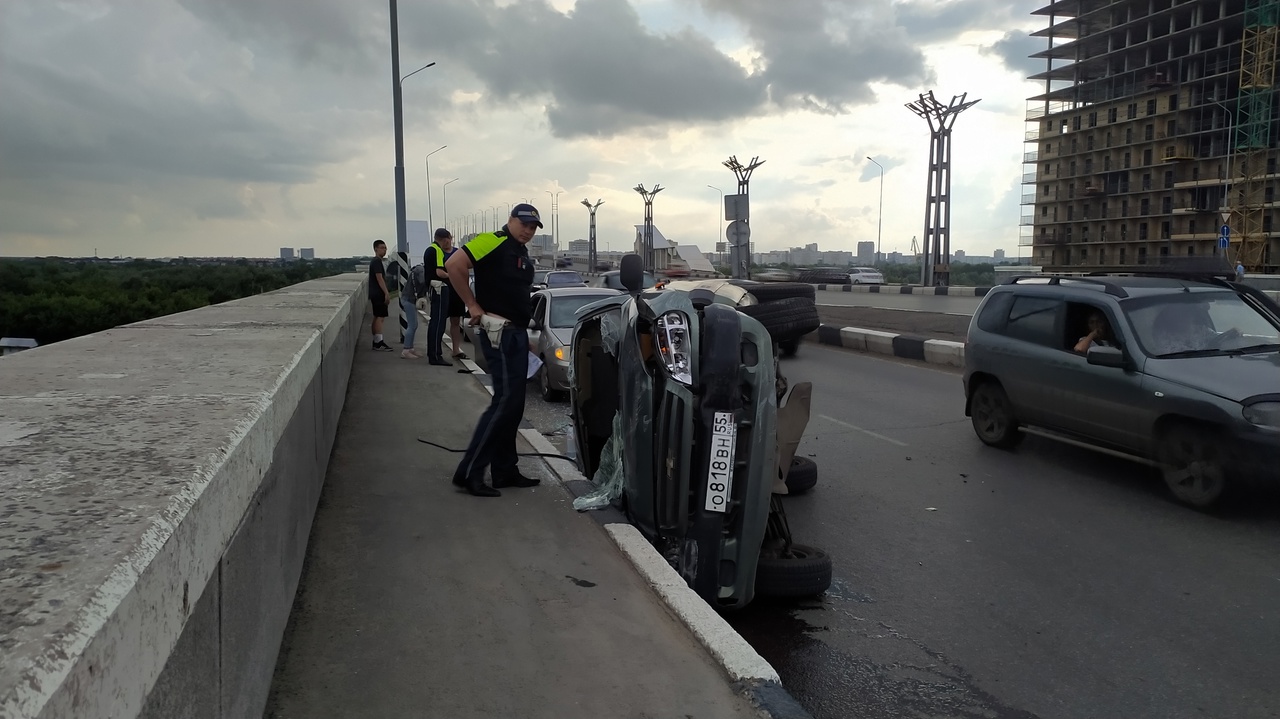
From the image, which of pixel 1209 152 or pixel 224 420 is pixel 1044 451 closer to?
pixel 224 420

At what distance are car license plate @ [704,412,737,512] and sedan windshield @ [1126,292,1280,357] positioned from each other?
4.50 metres

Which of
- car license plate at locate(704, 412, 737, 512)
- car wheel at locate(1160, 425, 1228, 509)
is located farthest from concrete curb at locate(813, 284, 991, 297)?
car license plate at locate(704, 412, 737, 512)

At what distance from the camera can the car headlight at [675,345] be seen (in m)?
4.47

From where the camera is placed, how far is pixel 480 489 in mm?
5875

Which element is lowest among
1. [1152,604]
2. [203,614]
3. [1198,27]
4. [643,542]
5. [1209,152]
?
[1152,604]

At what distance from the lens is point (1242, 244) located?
7925 centimetres

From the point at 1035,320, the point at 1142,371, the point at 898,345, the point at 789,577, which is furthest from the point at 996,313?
the point at 898,345

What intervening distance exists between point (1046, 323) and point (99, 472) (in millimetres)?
7803

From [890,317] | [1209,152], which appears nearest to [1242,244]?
[1209,152]

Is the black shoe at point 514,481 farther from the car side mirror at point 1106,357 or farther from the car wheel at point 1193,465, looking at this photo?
the car wheel at point 1193,465

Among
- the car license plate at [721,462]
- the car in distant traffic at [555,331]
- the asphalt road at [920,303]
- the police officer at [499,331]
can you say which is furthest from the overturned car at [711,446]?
the asphalt road at [920,303]

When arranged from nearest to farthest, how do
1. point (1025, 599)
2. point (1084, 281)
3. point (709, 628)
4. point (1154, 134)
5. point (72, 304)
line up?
point (709, 628)
point (1025, 599)
point (1084, 281)
point (72, 304)
point (1154, 134)

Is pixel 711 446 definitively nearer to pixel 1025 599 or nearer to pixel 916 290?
pixel 1025 599

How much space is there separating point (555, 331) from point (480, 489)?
21.5ft
